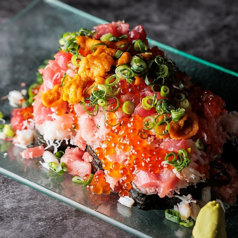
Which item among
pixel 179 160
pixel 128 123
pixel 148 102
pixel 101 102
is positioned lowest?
pixel 179 160

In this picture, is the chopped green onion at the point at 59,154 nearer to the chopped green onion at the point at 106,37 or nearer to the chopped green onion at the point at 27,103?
the chopped green onion at the point at 27,103

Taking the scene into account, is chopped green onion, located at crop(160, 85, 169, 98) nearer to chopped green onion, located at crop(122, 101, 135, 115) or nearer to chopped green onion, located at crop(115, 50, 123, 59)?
chopped green onion, located at crop(122, 101, 135, 115)

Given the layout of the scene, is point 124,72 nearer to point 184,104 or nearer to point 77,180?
point 184,104

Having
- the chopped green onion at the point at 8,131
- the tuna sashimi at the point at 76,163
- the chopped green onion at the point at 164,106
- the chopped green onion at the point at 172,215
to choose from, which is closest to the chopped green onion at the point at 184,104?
the chopped green onion at the point at 164,106

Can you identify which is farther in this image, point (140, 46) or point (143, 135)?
point (140, 46)

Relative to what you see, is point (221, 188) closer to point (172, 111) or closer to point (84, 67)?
point (172, 111)

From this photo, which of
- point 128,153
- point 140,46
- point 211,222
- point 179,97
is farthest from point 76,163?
point 211,222

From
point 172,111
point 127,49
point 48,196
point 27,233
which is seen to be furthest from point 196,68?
point 27,233
